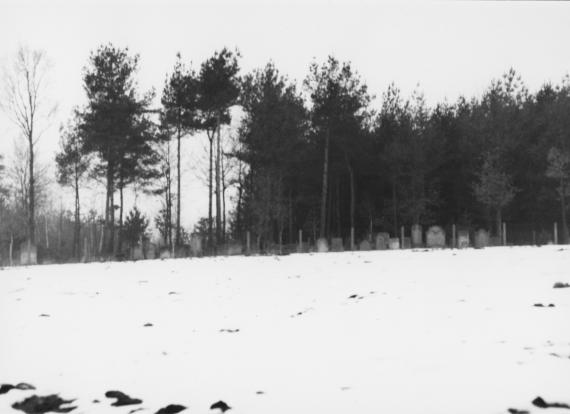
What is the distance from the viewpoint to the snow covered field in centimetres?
473

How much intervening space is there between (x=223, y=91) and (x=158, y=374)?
28.4m

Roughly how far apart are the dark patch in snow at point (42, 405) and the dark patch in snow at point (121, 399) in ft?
1.27

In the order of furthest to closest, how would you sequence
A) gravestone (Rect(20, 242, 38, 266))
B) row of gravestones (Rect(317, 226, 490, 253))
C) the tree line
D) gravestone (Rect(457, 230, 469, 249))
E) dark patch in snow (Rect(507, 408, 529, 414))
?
the tree line, gravestone (Rect(20, 242, 38, 266)), row of gravestones (Rect(317, 226, 490, 253)), gravestone (Rect(457, 230, 469, 249)), dark patch in snow (Rect(507, 408, 529, 414))

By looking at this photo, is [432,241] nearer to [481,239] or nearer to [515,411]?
[481,239]

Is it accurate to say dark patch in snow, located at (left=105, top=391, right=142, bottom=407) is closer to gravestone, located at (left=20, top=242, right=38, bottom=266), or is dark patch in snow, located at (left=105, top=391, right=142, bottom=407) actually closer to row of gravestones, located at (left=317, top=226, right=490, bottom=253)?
row of gravestones, located at (left=317, top=226, right=490, bottom=253)

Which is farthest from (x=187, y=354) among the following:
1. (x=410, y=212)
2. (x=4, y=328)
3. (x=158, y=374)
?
(x=410, y=212)

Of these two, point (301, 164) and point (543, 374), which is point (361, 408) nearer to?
point (543, 374)

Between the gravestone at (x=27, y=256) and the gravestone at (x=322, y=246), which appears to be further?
the gravestone at (x=322, y=246)

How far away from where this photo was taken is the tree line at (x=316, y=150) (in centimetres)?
3262

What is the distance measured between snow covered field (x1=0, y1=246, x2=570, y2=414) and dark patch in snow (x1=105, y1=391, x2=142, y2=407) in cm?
9

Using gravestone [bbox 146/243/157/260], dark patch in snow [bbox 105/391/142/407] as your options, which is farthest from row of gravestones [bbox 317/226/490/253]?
dark patch in snow [bbox 105/391/142/407]

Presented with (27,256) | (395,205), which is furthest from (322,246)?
(395,205)

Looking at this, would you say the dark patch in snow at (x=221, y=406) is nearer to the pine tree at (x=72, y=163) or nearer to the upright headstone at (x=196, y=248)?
the upright headstone at (x=196, y=248)

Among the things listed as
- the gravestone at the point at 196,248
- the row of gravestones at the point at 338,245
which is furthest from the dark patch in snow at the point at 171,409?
the gravestone at the point at 196,248
